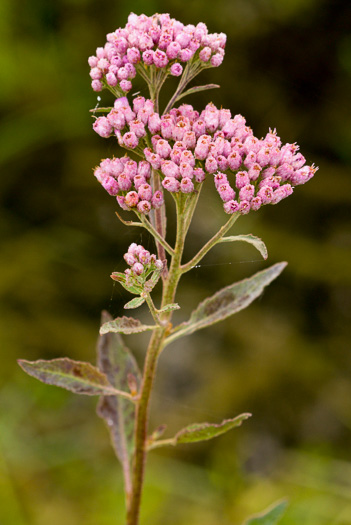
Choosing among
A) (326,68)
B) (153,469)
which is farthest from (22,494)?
(326,68)

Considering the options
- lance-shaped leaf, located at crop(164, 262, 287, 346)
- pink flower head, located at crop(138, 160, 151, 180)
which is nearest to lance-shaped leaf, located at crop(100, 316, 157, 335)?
lance-shaped leaf, located at crop(164, 262, 287, 346)

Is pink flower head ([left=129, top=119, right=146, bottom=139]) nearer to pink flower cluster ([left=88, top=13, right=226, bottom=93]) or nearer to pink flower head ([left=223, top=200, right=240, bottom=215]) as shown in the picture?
pink flower cluster ([left=88, top=13, right=226, bottom=93])

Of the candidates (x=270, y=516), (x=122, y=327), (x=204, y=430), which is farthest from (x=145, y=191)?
(x=270, y=516)

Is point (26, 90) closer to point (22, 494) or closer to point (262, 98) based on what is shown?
point (262, 98)

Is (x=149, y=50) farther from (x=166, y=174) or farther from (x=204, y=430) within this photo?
(x=204, y=430)

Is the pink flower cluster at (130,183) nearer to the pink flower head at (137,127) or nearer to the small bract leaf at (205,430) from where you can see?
the pink flower head at (137,127)

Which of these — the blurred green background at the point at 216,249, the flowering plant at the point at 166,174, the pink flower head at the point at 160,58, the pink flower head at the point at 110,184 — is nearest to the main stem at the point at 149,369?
the flowering plant at the point at 166,174
